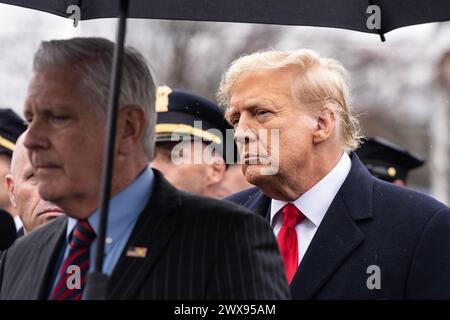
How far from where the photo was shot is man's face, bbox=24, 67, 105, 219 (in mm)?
3879

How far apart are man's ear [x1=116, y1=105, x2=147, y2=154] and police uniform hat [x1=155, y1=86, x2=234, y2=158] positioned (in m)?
2.81

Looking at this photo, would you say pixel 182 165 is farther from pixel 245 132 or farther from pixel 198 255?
pixel 198 255

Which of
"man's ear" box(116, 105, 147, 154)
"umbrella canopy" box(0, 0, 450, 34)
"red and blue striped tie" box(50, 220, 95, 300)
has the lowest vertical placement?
"red and blue striped tie" box(50, 220, 95, 300)

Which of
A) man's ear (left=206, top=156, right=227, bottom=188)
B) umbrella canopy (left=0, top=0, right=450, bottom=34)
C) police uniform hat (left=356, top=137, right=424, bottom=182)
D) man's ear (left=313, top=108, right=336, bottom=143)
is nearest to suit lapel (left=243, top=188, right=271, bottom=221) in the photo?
man's ear (left=313, top=108, right=336, bottom=143)

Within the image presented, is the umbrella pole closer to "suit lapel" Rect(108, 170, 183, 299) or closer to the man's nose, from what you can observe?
"suit lapel" Rect(108, 170, 183, 299)

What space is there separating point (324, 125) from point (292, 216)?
507 millimetres

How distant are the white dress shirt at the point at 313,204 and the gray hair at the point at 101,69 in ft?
4.82

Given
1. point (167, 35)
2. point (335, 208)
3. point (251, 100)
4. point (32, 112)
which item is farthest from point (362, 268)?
point (167, 35)

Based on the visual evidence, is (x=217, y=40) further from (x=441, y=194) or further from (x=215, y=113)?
(x=215, y=113)

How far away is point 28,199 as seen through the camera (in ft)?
19.7

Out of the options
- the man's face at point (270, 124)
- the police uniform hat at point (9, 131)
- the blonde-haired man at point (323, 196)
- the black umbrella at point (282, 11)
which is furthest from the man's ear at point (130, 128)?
the police uniform hat at point (9, 131)

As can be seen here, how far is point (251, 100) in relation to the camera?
5.49 meters

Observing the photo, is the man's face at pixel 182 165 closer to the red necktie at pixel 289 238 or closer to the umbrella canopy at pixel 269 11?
the red necktie at pixel 289 238

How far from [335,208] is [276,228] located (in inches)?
12.0
